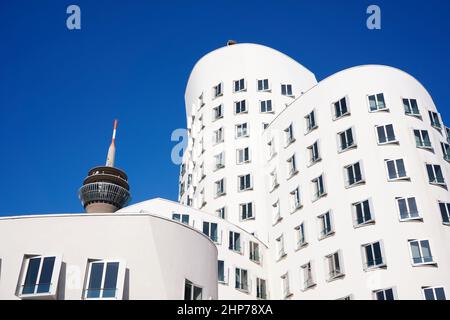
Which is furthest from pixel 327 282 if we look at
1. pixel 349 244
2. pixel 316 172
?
pixel 316 172

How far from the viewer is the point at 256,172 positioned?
52.7m

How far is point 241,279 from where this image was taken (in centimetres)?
4375

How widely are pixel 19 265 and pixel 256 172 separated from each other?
31612mm

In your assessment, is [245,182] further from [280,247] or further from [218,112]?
[218,112]

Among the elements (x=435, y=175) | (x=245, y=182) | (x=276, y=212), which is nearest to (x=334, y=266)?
(x=435, y=175)

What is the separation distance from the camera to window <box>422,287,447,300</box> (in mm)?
31875

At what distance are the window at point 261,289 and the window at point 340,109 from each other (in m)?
16.2

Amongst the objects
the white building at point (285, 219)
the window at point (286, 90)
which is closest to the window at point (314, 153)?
the white building at point (285, 219)

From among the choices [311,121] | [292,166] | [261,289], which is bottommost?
[261,289]

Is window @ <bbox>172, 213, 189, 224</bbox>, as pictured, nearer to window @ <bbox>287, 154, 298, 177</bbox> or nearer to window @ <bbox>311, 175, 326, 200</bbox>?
window @ <bbox>287, 154, 298, 177</bbox>

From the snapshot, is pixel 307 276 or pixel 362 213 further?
pixel 307 276

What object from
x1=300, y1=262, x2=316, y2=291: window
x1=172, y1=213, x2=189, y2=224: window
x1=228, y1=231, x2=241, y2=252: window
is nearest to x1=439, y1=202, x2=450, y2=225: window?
x1=300, y1=262, x2=316, y2=291: window

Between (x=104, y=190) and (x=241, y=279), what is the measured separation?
54.2 m
